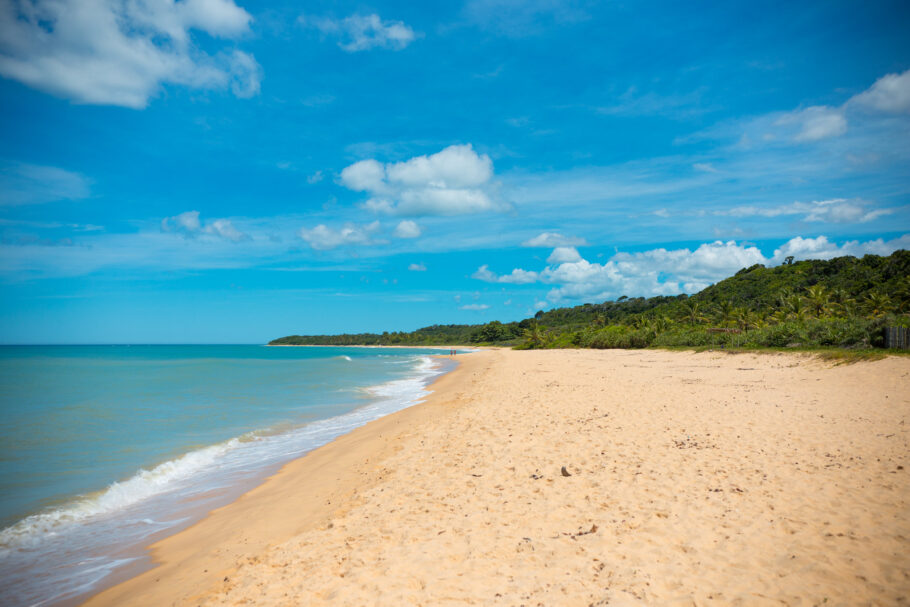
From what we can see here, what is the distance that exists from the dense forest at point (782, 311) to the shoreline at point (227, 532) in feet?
94.0

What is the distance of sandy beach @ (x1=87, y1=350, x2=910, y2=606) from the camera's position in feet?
13.8

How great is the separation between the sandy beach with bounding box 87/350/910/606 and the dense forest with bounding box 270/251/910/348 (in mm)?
22080

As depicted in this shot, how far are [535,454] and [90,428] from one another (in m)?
16.5

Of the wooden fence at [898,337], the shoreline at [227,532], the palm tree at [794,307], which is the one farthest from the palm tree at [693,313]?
the shoreline at [227,532]

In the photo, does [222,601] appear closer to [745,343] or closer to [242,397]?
[242,397]

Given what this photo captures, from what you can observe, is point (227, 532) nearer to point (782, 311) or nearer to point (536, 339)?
point (782, 311)

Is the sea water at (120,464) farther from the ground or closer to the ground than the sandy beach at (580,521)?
closer to the ground

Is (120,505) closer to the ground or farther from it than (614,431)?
closer to the ground

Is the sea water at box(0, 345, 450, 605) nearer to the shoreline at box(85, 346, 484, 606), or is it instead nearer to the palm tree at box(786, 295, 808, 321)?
the shoreline at box(85, 346, 484, 606)

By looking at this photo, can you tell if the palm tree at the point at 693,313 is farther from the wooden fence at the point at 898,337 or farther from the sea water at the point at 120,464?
the sea water at the point at 120,464

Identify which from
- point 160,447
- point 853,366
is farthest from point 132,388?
point 853,366

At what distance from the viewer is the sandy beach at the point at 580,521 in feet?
13.8

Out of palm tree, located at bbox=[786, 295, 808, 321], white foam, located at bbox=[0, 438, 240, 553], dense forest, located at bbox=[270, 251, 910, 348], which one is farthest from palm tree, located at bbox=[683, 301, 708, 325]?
white foam, located at bbox=[0, 438, 240, 553]

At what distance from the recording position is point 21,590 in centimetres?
572
